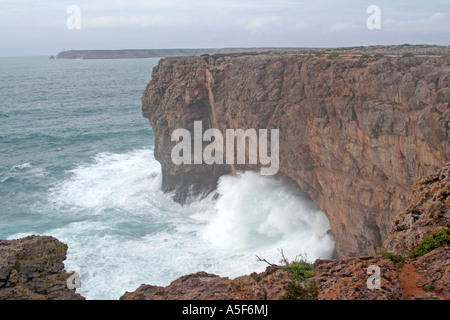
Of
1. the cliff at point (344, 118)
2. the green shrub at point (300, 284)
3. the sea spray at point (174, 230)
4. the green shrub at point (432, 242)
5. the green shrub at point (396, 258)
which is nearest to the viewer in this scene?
the green shrub at point (300, 284)

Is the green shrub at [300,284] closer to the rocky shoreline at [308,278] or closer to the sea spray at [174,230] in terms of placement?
the rocky shoreline at [308,278]

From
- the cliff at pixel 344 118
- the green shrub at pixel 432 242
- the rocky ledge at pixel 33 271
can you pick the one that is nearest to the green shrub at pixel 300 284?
the green shrub at pixel 432 242

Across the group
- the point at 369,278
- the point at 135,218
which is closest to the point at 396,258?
the point at 369,278

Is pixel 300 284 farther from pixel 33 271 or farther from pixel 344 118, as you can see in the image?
pixel 344 118

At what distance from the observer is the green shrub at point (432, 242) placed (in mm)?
8648

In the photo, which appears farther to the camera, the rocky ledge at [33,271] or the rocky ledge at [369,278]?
the rocky ledge at [33,271]

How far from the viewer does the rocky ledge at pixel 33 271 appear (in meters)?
8.00

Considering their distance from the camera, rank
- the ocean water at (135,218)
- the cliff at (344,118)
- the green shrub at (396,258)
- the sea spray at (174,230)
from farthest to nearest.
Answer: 1. the ocean water at (135,218)
2. the sea spray at (174,230)
3. the cliff at (344,118)
4. the green shrub at (396,258)

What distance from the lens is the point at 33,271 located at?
27.9 feet

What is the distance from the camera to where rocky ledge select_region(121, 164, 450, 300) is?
291 inches

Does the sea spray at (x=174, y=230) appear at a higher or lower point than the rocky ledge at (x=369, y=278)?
lower

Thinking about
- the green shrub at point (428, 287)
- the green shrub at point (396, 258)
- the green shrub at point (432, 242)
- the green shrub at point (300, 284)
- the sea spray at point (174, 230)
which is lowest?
the sea spray at point (174, 230)

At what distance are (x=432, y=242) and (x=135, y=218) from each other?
24.7 meters

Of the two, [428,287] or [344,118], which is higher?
[344,118]
